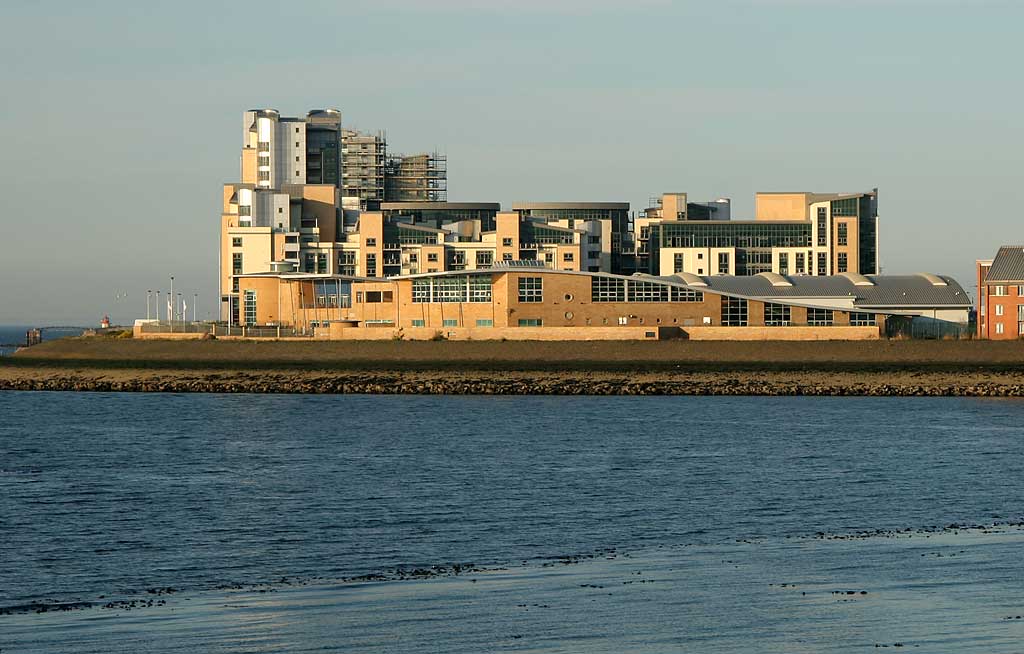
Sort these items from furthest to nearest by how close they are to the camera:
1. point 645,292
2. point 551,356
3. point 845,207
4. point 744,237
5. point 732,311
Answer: point 744,237 < point 845,207 < point 732,311 < point 645,292 < point 551,356

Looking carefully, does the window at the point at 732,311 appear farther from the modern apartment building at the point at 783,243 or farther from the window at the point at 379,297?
the modern apartment building at the point at 783,243

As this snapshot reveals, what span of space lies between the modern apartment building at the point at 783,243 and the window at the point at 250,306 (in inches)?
2139

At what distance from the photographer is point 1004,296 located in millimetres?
134875

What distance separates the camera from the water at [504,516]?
96.6 feet

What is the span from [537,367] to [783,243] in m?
78.4

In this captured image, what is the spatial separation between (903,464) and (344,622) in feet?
118

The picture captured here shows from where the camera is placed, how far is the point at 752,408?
9288 cm

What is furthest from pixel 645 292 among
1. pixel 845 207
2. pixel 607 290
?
pixel 845 207

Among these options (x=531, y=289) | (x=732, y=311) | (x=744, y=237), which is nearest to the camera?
(x=732, y=311)

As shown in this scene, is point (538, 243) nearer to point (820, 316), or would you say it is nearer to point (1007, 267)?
point (820, 316)

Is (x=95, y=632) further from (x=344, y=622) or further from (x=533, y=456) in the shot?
(x=533, y=456)

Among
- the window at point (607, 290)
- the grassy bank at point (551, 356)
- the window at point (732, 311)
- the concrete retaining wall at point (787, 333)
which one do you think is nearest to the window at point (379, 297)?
the grassy bank at point (551, 356)

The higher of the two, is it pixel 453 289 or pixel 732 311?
pixel 453 289

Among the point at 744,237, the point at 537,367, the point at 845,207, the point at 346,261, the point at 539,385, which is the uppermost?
the point at 845,207
